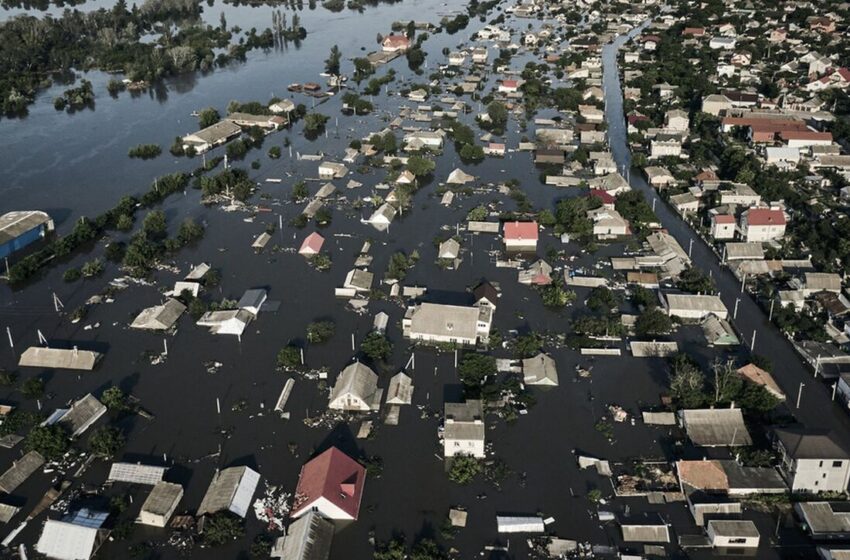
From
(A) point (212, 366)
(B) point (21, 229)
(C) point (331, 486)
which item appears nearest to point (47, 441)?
(A) point (212, 366)

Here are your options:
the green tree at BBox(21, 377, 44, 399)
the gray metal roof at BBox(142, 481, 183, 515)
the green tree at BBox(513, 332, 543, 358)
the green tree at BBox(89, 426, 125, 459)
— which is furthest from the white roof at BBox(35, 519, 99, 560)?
the green tree at BBox(513, 332, 543, 358)

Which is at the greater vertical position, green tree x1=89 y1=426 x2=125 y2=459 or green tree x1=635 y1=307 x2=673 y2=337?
green tree x1=635 y1=307 x2=673 y2=337

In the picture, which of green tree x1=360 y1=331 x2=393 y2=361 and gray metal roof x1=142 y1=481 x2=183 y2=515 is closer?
gray metal roof x1=142 y1=481 x2=183 y2=515

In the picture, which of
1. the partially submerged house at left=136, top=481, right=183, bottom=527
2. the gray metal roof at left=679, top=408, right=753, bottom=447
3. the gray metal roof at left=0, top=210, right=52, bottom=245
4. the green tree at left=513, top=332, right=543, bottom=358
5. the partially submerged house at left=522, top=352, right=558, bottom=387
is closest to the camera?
the partially submerged house at left=136, top=481, right=183, bottom=527

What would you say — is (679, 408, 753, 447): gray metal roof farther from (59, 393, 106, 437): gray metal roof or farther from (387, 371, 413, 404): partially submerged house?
(59, 393, 106, 437): gray metal roof

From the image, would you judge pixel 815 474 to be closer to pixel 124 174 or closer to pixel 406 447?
pixel 406 447

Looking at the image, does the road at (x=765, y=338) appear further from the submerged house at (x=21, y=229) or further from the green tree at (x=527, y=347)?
the submerged house at (x=21, y=229)
